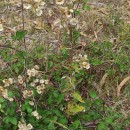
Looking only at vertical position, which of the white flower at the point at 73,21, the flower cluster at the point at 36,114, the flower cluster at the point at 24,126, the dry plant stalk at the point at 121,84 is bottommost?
the dry plant stalk at the point at 121,84

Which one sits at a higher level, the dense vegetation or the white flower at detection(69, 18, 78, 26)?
the white flower at detection(69, 18, 78, 26)

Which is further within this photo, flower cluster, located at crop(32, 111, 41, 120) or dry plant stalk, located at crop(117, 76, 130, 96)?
dry plant stalk, located at crop(117, 76, 130, 96)

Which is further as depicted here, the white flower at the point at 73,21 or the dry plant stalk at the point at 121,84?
the dry plant stalk at the point at 121,84

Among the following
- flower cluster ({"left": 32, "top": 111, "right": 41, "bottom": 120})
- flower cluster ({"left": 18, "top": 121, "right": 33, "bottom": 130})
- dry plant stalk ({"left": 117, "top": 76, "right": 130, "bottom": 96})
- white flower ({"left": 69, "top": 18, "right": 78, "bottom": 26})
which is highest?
white flower ({"left": 69, "top": 18, "right": 78, "bottom": 26})

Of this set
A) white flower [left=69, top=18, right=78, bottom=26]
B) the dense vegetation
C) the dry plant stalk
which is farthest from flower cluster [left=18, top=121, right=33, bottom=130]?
the dry plant stalk

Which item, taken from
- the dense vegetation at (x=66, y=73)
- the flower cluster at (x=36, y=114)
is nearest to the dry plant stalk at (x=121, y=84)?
the dense vegetation at (x=66, y=73)

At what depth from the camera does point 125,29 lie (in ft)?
11.8

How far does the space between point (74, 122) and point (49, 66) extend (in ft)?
Answer: 1.44

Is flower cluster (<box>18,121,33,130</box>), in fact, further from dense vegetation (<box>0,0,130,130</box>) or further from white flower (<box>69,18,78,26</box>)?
white flower (<box>69,18,78,26</box>)

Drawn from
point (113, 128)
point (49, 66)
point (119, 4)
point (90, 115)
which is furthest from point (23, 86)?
point (119, 4)

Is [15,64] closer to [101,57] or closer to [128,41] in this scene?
[101,57]

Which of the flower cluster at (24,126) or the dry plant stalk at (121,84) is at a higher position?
the flower cluster at (24,126)

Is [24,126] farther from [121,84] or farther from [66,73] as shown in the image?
[121,84]

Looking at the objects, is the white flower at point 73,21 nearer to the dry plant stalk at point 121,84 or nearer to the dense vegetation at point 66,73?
the dense vegetation at point 66,73
